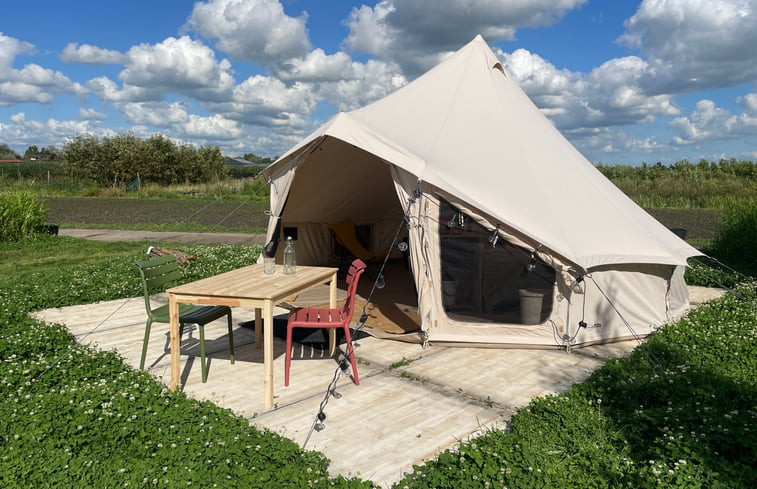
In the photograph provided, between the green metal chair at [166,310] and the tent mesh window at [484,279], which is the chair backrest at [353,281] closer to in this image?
the green metal chair at [166,310]

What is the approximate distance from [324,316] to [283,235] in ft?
12.5

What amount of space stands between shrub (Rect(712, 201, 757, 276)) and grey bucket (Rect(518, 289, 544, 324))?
218 inches

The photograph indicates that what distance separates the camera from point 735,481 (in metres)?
2.64

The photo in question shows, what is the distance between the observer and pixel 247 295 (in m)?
3.60

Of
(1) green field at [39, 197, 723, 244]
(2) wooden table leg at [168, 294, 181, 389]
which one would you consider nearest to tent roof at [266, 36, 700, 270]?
(2) wooden table leg at [168, 294, 181, 389]

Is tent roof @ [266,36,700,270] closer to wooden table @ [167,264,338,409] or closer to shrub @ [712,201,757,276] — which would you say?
wooden table @ [167,264,338,409]

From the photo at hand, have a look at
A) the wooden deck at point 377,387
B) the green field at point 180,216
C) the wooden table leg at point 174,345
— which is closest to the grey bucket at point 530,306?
the wooden deck at point 377,387

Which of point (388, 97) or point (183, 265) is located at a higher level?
point (388, 97)

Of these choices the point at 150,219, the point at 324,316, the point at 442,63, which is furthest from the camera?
the point at 150,219

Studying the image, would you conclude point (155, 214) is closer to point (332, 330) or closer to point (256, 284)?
point (332, 330)

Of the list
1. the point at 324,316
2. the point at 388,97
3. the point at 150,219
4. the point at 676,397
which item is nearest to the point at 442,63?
the point at 388,97

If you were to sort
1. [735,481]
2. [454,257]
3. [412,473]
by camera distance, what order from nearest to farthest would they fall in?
[735,481] < [412,473] < [454,257]

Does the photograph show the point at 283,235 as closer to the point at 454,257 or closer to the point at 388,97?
the point at 388,97

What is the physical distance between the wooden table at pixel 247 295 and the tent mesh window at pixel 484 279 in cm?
128
